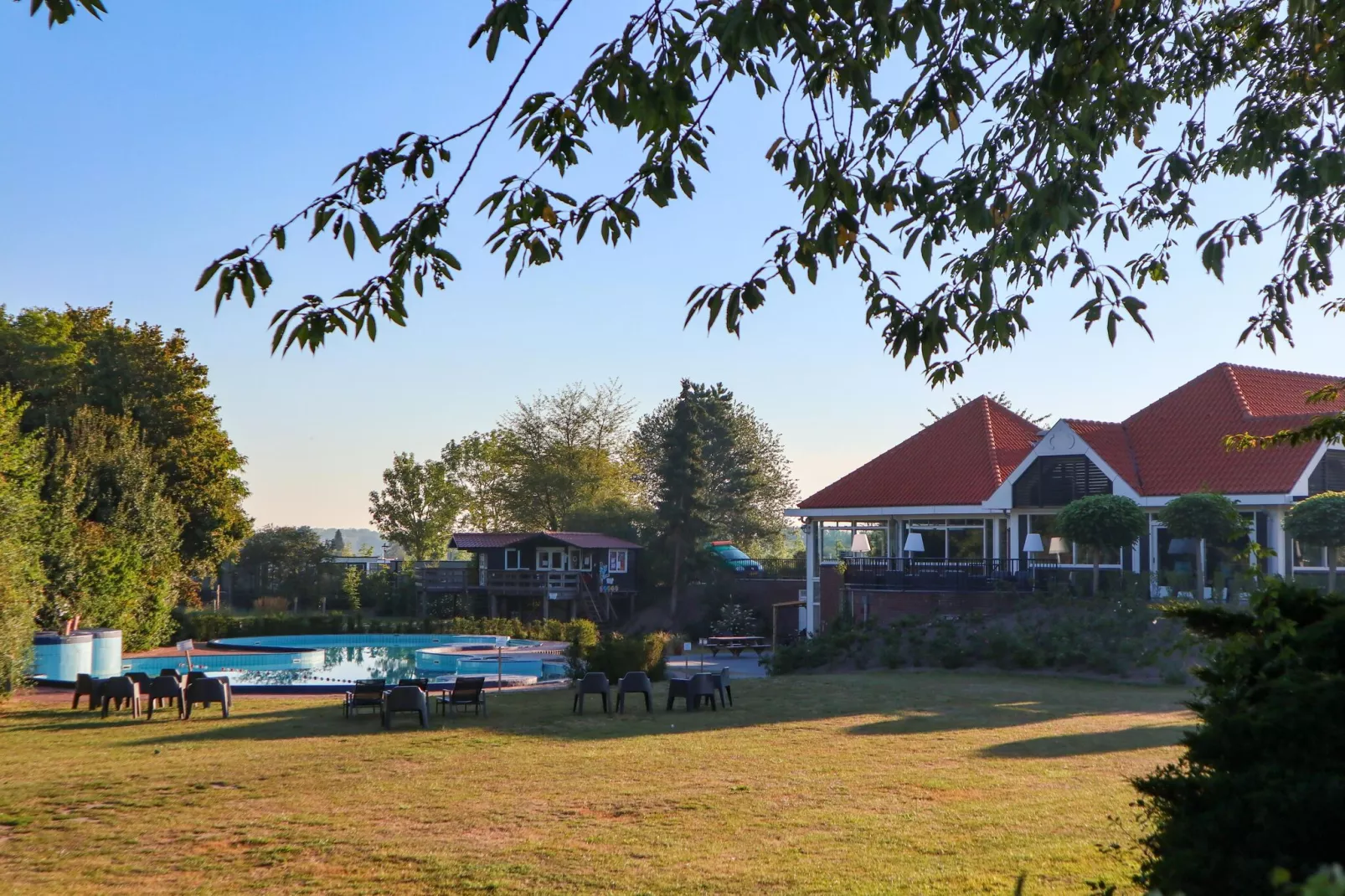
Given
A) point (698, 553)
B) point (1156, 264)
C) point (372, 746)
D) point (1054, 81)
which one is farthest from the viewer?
point (698, 553)

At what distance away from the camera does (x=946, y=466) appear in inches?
1433

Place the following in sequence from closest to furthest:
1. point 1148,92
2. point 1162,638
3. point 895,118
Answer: point 895,118 < point 1148,92 < point 1162,638

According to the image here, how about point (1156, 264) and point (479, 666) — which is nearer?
point (1156, 264)

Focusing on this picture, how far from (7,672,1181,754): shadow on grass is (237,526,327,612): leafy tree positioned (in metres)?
33.6

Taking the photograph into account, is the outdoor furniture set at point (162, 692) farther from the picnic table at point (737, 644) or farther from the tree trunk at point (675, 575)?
the tree trunk at point (675, 575)

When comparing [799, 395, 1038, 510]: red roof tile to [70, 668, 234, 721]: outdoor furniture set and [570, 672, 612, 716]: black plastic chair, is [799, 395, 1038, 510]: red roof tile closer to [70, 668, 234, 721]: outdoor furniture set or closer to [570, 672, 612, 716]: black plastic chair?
[570, 672, 612, 716]: black plastic chair

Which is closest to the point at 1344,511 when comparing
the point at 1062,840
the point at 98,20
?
the point at 1062,840

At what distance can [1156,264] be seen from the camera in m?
9.41

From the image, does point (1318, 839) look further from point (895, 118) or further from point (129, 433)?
point (129, 433)

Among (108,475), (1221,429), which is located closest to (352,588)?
(108,475)

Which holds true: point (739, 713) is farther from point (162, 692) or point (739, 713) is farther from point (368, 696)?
point (162, 692)

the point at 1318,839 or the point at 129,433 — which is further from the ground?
the point at 129,433

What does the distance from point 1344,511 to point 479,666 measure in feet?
64.4

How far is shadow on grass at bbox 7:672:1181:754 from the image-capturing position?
1562 centimetres
